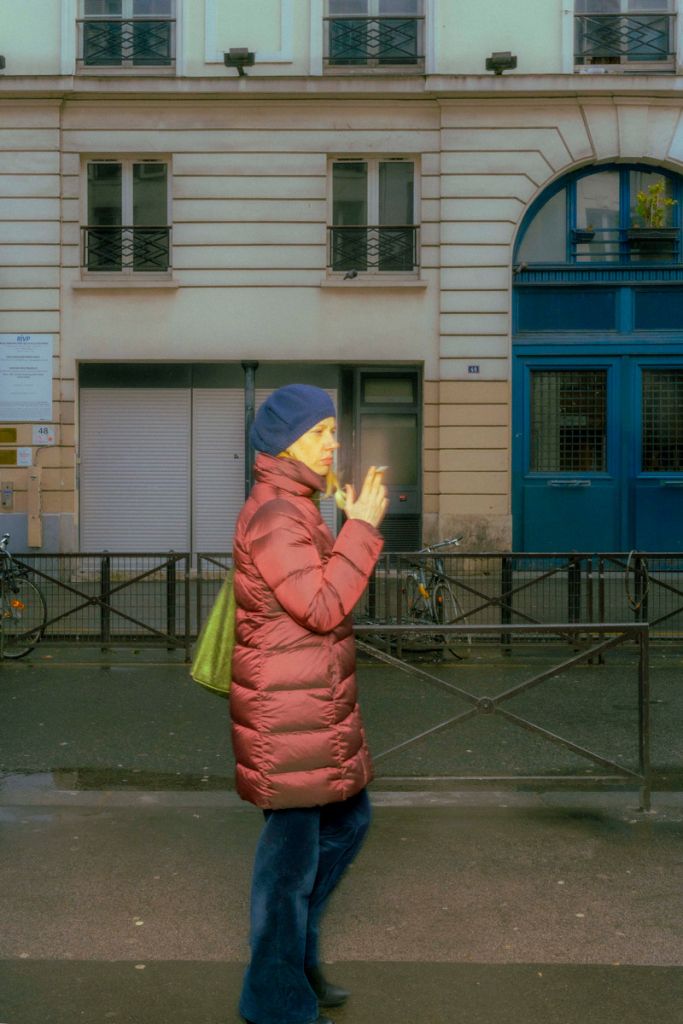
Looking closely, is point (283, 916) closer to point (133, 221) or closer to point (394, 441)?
point (394, 441)

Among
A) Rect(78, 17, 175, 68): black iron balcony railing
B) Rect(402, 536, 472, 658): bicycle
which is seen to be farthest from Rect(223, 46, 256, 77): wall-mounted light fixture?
Rect(402, 536, 472, 658): bicycle

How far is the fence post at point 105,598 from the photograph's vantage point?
10781 mm

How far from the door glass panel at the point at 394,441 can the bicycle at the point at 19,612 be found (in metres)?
8.40

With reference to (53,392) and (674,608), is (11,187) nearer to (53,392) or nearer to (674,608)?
(53,392)

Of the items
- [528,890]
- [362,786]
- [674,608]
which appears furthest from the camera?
[674,608]

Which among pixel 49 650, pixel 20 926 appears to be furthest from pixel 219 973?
pixel 49 650

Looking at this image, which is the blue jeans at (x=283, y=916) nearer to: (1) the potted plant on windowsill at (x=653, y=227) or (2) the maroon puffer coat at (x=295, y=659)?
(2) the maroon puffer coat at (x=295, y=659)

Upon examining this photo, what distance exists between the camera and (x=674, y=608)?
35.3 feet

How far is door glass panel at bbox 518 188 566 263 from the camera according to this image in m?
18.2

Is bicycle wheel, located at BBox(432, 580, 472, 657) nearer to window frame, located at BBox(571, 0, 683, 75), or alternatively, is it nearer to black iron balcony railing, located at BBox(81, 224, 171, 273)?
black iron balcony railing, located at BBox(81, 224, 171, 273)

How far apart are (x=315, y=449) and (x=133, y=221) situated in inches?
614

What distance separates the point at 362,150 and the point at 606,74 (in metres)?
3.58

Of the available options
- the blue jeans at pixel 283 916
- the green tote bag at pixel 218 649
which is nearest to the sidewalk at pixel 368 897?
the blue jeans at pixel 283 916

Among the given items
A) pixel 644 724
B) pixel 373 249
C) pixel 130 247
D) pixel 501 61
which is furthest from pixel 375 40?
pixel 644 724
